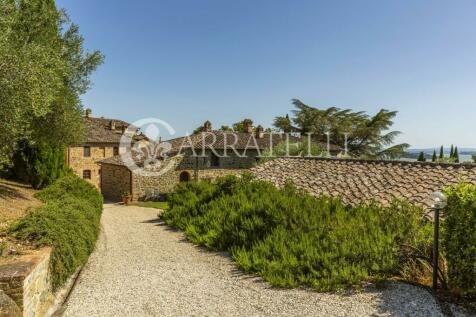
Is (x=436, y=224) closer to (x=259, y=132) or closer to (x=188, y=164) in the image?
(x=188, y=164)

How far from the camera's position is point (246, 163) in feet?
98.1

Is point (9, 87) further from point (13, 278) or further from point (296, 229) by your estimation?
point (296, 229)

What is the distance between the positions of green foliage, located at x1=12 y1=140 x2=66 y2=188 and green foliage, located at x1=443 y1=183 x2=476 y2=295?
16430 millimetres

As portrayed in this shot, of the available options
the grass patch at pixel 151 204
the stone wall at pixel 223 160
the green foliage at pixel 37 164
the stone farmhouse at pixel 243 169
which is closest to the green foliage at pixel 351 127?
the stone farmhouse at pixel 243 169

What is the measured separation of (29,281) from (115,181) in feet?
78.6

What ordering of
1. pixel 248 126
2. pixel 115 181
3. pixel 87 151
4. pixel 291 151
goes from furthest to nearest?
pixel 248 126 → pixel 87 151 → pixel 115 181 → pixel 291 151

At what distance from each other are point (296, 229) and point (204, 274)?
287 cm

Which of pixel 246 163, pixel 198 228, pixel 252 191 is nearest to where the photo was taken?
pixel 198 228

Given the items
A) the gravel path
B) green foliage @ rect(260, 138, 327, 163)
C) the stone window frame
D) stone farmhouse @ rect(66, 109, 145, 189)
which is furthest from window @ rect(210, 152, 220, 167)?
the gravel path

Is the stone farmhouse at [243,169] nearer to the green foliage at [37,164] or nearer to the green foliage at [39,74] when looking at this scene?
the green foliage at [37,164]

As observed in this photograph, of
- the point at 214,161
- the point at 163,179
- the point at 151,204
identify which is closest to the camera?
the point at 151,204

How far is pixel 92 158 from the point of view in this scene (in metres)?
31.9

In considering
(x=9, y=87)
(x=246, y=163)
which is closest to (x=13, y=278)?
(x=9, y=87)

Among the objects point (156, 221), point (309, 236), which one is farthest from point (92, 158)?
point (309, 236)
